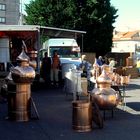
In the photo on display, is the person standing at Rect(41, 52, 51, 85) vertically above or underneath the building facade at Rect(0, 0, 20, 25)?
underneath

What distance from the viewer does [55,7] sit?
1960 inches

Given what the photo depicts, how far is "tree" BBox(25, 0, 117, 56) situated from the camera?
160 feet

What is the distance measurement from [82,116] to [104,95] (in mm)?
1959

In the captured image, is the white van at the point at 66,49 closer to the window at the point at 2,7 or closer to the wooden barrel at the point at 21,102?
the wooden barrel at the point at 21,102

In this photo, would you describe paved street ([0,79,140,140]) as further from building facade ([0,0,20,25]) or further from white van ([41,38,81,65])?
building facade ([0,0,20,25])

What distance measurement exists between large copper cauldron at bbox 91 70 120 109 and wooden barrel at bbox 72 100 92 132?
156 centimetres

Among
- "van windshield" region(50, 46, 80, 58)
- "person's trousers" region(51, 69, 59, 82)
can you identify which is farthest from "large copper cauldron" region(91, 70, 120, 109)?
"van windshield" region(50, 46, 80, 58)

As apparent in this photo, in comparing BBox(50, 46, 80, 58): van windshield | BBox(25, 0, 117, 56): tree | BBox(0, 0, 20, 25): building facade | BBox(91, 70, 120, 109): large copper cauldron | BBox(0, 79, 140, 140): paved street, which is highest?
BBox(0, 0, 20, 25): building facade

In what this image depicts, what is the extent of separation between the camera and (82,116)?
38.1ft

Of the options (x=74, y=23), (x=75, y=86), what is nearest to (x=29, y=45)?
(x=75, y=86)

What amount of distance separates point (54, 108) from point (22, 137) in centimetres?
557

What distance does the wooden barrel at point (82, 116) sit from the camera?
38.2 feet

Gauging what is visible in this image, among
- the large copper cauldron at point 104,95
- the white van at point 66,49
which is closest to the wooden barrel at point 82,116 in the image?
the large copper cauldron at point 104,95

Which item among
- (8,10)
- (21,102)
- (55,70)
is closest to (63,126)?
(21,102)
